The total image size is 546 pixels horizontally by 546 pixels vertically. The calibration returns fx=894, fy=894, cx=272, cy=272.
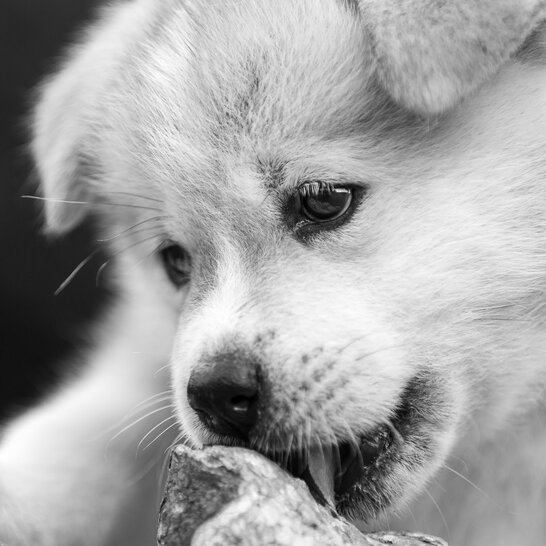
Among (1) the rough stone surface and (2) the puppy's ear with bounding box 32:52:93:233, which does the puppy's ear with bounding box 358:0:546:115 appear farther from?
(2) the puppy's ear with bounding box 32:52:93:233

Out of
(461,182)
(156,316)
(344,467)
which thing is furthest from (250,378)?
(156,316)

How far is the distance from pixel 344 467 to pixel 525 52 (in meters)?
0.91

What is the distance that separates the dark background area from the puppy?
147 centimetres

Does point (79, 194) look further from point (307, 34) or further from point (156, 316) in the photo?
point (307, 34)

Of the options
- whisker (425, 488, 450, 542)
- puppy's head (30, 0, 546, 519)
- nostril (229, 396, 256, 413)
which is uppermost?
puppy's head (30, 0, 546, 519)

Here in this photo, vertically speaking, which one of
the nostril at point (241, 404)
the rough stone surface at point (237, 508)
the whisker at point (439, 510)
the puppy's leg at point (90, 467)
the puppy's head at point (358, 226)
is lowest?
the whisker at point (439, 510)

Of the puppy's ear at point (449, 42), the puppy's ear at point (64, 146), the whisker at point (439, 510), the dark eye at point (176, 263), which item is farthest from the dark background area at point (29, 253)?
the puppy's ear at point (449, 42)

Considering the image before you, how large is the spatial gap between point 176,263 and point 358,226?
0.63m

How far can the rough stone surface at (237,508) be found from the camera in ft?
3.91

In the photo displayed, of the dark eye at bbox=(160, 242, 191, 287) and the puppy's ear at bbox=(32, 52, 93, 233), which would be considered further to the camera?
the puppy's ear at bbox=(32, 52, 93, 233)

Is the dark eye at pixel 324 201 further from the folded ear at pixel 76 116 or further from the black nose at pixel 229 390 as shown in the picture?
the folded ear at pixel 76 116

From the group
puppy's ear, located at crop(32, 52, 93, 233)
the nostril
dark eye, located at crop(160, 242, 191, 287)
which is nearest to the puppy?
the nostril

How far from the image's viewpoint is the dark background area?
134 inches

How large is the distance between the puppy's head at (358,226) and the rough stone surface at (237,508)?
36 centimetres
